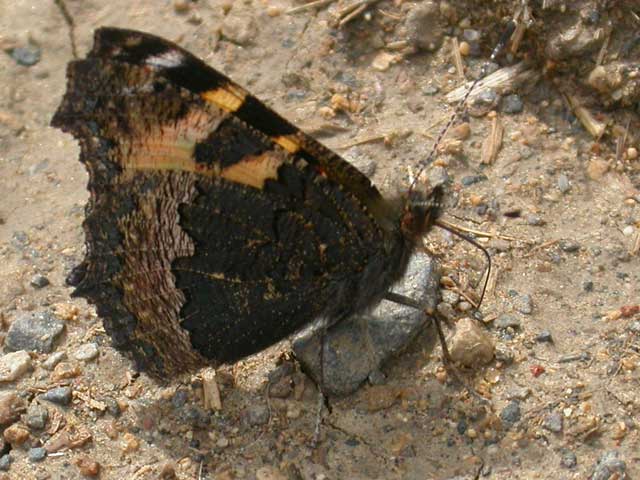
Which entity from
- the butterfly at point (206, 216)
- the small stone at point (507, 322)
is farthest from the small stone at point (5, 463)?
the small stone at point (507, 322)

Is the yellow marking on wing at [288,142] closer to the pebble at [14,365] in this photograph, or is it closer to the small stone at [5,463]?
the pebble at [14,365]

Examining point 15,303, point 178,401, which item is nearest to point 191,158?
point 178,401

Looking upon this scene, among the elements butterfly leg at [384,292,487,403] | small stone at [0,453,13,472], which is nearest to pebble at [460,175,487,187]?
butterfly leg at [384,292,487,403]

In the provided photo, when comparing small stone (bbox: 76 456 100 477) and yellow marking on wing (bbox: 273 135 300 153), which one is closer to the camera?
yellow marking on wing (bbox: 273 135 300 153)

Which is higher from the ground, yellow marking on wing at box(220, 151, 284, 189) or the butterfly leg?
yellow marking on wing at box(220, 151, 284, 189)

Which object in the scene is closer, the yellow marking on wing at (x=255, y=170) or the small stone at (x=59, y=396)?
the yellow marking on wing at (x=255, y=170)

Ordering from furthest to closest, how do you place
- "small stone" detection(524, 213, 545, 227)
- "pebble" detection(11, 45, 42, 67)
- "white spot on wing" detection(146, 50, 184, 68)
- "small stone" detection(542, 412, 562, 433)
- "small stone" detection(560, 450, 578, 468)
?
"pebble" detection(11, 45, 42, 67) < "small stone" detection(524, 213, 545, 227) < "small stone" detection(542, 412, 562, 433) < "small stone" detection(560, 450, 578, 468) < "white spot on wing" detection(146, 50, 184, 68)

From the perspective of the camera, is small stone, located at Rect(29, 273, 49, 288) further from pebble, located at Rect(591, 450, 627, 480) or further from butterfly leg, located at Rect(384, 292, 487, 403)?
pebble, located at Rect(591, 450, 627, 480)
